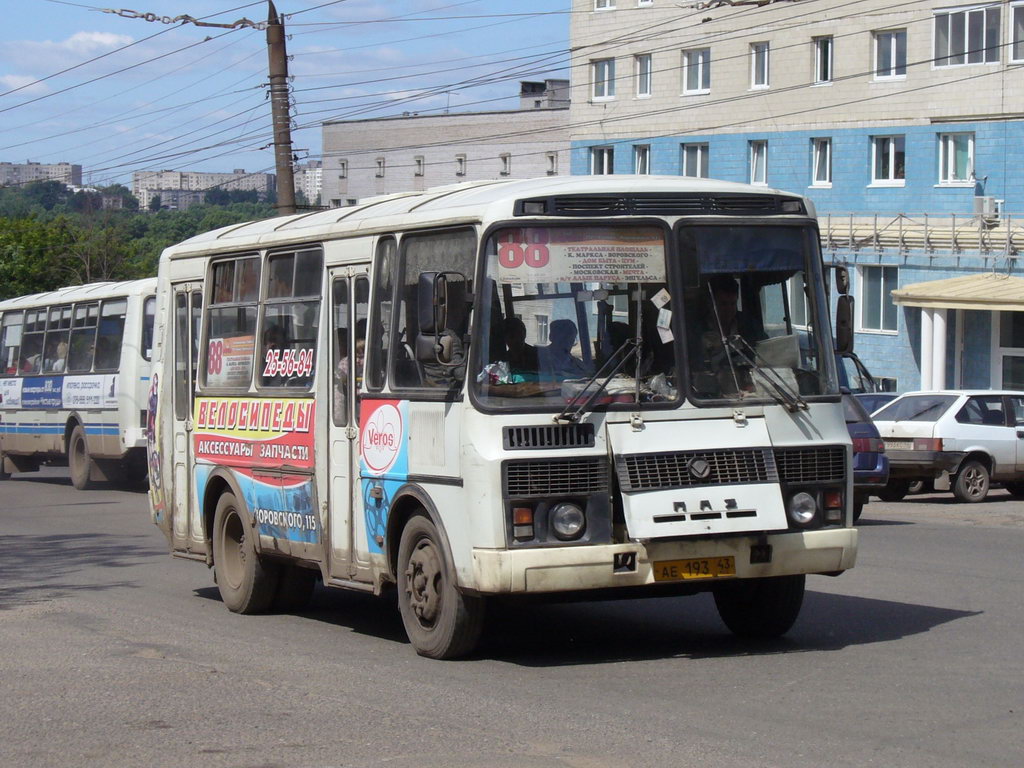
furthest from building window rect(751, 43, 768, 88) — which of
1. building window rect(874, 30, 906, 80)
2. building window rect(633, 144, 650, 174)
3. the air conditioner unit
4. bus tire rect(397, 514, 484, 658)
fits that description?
bus tire rect(397, 514, 484, 658)

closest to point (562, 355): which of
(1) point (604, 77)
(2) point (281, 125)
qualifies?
(2) point (281, 125)

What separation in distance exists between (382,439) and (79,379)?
19362 millimetres

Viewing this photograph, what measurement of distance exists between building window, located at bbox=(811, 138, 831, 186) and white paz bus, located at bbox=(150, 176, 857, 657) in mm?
38774

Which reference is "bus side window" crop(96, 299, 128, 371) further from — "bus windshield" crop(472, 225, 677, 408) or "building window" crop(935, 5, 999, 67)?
"building window" crop(935, 5, 999, 67)

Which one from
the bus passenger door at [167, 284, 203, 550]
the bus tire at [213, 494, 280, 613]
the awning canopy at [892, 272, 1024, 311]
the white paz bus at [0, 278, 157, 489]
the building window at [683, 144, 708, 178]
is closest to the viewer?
the bus tire at [213, 494, 280, 613]

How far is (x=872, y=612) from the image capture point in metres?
11.1

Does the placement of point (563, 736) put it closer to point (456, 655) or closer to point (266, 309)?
point (456, 655)

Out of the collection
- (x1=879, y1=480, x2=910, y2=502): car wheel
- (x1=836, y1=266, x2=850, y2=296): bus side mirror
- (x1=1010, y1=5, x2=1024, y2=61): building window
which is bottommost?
(x1=879, y1=480, x2=910, y2=502): car wheel

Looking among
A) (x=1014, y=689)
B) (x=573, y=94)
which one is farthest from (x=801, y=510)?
(x=573, y=94)

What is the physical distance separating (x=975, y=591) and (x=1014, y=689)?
4.40m

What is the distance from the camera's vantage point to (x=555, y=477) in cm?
856

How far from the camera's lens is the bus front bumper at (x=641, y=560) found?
27.7ft

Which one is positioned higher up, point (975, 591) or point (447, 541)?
point (447, 541)

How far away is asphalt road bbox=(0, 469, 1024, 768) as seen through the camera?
22.3 ft
